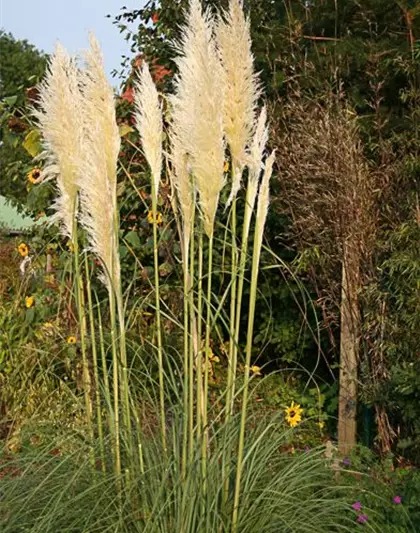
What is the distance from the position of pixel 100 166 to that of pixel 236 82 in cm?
53

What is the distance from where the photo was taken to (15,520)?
3.08 meters

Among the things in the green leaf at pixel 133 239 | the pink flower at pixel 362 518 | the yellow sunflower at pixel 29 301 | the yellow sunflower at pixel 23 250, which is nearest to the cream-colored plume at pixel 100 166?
the pink flower at pixel 362 518

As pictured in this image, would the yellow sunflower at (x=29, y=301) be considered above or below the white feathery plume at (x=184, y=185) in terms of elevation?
below

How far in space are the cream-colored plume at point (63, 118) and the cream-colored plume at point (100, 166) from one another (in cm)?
4

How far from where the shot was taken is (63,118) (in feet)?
10.5

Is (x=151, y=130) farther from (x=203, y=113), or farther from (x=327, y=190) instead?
(x=327, y=190)

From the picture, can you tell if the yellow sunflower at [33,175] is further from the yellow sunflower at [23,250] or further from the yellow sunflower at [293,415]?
the yellow sunflower at [293,415]

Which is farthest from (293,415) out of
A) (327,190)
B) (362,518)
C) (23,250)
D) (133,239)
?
(23,250)

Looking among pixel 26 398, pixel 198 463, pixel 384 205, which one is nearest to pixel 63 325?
pixel 26 398

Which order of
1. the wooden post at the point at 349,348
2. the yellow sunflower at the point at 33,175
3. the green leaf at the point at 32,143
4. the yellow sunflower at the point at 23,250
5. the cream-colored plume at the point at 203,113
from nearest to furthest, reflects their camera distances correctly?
the cream-colored plume at the point at 203,113 < the wooden post at the point at 349,348 < the green leaf at the point at 32,143 < the yellow sunflower at the point at 33,175 < the yellow sunflower at the point at 23,250

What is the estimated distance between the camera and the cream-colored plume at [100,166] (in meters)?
3.08

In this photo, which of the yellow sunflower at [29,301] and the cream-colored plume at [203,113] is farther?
the yellow sunflower at [29,301]

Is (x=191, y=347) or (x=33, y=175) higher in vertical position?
(x=33, y=175)

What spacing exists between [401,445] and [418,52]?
2201 mm
